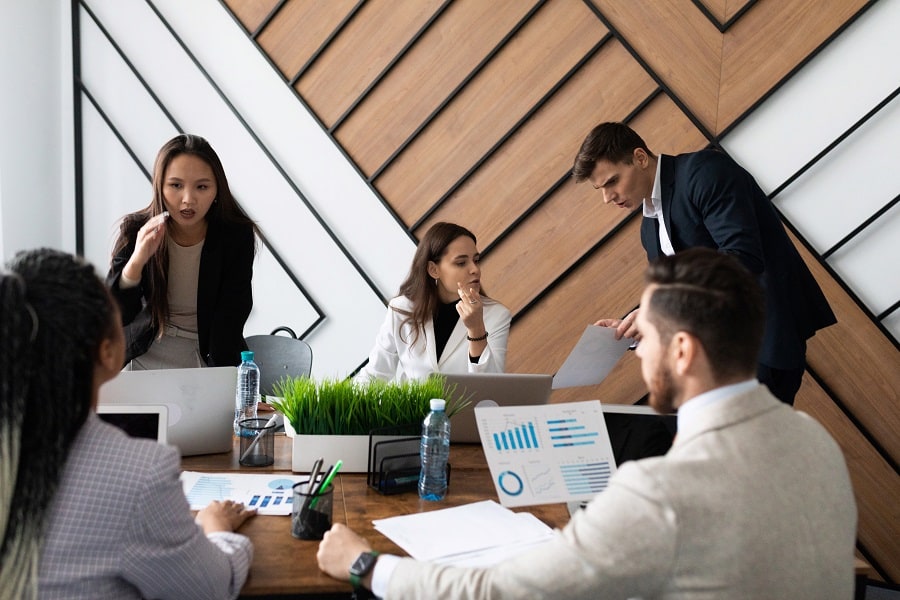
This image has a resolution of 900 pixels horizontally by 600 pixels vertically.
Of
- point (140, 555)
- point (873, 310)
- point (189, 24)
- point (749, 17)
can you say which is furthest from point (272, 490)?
point (189, 24)

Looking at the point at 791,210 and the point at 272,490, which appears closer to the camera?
the point at 272,490

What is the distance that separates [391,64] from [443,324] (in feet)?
5.06

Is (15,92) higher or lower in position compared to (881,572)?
higher

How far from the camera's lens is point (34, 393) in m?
1.07

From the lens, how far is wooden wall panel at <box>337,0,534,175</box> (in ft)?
12.1

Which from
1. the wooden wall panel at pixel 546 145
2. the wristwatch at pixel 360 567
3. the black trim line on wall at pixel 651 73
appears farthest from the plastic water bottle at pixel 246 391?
the black trim line on wall at pixel 651 73

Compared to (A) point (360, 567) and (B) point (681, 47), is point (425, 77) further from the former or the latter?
Answer: (A) point (360, 567)

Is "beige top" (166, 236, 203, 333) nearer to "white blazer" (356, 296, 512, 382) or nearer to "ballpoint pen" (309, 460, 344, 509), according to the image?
"white blazer" (356, 296, 512, 382)

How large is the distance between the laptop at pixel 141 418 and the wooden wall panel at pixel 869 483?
248 cm

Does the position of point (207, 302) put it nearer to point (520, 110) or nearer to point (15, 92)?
point (520, 110)

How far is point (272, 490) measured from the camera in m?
1.73

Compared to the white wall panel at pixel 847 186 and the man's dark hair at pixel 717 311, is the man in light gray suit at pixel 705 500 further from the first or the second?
the white wall panel at pixel 847 186

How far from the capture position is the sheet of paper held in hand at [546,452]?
1.56 m

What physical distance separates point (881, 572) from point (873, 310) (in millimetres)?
1013
